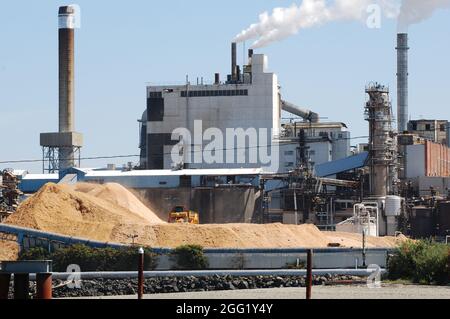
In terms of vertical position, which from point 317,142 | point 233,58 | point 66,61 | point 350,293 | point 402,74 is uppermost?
point 233,58

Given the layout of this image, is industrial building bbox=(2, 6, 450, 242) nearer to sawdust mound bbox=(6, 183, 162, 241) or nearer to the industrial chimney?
the industrial chimney

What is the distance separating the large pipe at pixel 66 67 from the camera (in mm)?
109688

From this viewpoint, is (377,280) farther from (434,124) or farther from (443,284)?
(434,124)

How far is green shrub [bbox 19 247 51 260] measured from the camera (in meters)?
62.7

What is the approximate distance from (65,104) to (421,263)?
239 feet

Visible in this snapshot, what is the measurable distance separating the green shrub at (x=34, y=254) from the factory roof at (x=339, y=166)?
3967 centimetres

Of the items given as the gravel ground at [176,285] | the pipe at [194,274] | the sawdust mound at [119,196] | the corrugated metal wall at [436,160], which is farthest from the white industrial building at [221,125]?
the gravel ground at [176,285]

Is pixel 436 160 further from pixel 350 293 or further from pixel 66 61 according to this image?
pixel 350 293

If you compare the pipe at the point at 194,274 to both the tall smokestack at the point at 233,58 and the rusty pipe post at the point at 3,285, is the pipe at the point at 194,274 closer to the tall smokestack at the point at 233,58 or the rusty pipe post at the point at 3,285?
the rusty pipe post at the point at 3,285

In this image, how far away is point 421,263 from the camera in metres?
41.9

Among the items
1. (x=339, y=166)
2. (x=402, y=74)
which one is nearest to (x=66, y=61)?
(x=339, y=166)

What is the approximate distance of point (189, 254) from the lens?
60688 mm

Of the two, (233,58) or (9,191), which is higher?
(233,58)

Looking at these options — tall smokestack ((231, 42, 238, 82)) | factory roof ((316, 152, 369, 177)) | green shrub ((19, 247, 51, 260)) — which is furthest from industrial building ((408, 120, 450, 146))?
green shrub ((19, 247, 51, 260))
